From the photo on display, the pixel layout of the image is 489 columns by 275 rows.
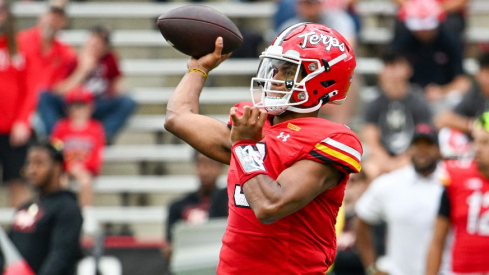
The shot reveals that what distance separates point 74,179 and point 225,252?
580cm

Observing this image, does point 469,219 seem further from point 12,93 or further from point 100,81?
point 12,93

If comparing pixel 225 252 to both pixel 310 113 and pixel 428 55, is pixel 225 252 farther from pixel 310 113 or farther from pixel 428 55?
pixel 428 55

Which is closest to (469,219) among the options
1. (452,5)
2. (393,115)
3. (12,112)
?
(393,115)

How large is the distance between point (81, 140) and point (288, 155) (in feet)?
19.4

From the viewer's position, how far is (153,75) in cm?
1048

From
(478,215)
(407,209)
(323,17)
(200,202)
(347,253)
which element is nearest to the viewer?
(478,215)

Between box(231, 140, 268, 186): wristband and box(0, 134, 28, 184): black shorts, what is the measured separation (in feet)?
19.0

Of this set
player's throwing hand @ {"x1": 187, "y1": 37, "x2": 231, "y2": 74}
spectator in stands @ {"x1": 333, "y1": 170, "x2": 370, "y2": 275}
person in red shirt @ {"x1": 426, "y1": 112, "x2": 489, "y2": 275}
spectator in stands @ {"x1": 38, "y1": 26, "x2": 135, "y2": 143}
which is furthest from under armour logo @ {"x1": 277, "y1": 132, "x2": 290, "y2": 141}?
spectator in stands @ {"x1": 38, "y1": 26, "x2": 135, "y2": 143}

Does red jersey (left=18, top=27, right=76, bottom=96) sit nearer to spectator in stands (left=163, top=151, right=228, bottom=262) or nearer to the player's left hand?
spectator in stands (left=163, top=151, right=228, bottom=262)

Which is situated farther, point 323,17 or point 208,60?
point 323,17

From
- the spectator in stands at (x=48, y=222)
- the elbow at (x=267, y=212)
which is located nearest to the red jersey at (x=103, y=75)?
the spectator in stands at (x=48, y=222)

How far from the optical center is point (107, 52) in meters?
9.33

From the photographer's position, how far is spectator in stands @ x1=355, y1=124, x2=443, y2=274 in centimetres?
664

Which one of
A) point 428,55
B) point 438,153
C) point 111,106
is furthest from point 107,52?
point 438,153
